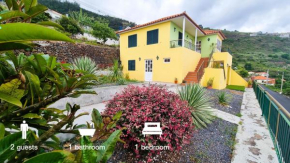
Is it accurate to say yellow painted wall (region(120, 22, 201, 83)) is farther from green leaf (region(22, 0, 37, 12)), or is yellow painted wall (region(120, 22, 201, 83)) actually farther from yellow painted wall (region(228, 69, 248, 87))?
green leaf (region(22, 0, 37, 12))

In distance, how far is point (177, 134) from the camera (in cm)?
226

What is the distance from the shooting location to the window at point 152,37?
11.8 meters

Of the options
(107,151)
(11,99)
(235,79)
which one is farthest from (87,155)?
(235,79)

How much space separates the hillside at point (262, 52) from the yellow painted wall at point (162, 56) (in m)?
36.4

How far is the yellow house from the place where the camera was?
34.6ft

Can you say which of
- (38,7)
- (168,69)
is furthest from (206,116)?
(168,69)

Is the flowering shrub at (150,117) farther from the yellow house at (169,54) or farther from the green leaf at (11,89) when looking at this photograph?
the yellow house at (169,54)

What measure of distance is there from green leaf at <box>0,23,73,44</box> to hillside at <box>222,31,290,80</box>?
4694cm

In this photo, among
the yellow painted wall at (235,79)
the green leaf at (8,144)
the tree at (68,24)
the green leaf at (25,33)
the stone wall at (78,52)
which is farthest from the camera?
the yellow painted wall at (235,79)

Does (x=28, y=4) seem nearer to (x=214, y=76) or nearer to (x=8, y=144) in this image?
(x=8, y=144)

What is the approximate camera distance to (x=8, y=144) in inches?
21.7

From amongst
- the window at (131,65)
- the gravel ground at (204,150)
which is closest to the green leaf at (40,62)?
the gravel ground at (204,150)

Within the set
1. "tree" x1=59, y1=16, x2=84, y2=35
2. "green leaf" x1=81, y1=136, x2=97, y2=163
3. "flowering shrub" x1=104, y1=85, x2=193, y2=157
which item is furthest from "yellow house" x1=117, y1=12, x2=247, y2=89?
"green leaf" x1=81, y1=136, x2=97, y2=163

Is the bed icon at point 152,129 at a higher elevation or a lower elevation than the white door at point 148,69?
lower
